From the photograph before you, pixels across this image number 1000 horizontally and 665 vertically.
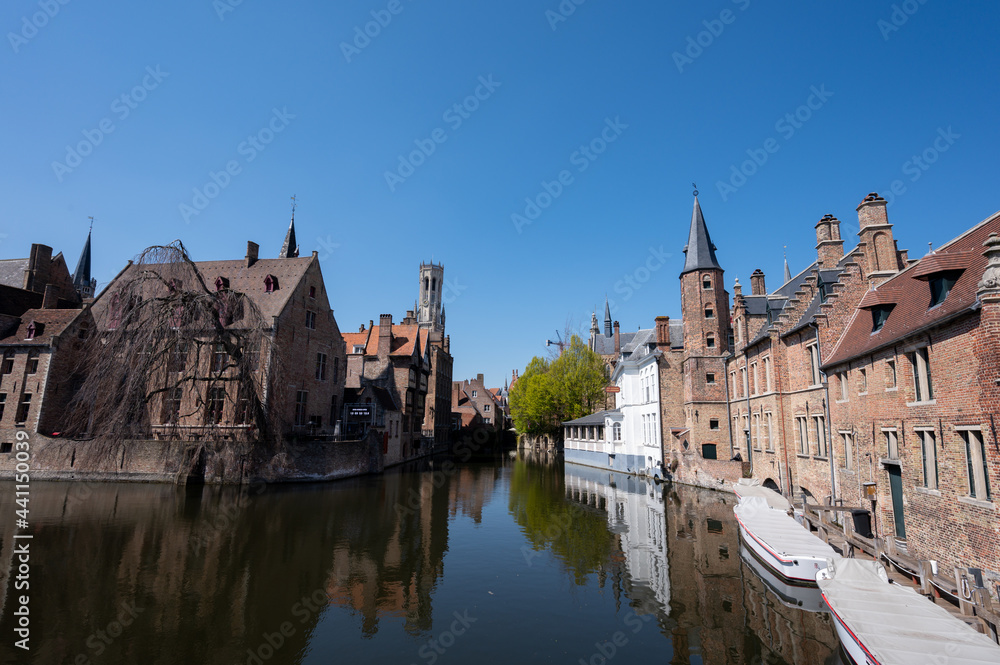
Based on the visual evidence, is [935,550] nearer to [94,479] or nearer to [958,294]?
[958,294]

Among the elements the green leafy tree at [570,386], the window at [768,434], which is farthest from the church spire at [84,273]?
the window at [768,434]

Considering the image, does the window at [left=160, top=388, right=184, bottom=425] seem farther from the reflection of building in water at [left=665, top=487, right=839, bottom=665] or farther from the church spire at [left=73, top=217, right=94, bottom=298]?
the church spire at [left=73, top=217, right=94, bottom=298]

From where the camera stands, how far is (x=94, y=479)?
96.4ft

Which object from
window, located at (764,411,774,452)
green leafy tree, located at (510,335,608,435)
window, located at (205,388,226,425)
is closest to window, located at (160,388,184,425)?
window, located at (205,388,226,425)

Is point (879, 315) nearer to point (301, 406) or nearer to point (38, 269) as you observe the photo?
point (301, 406)

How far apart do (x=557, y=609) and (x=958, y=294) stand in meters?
12.6

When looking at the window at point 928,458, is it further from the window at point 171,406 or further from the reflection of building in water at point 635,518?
the window at point 171,406

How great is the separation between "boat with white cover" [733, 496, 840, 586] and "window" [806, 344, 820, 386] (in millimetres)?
6507

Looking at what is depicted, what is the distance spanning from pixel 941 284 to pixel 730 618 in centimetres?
1055

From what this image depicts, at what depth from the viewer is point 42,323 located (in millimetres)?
34250

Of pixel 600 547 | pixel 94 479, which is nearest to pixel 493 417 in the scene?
pixel 94 479

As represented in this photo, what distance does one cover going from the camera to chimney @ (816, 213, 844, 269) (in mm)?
25000

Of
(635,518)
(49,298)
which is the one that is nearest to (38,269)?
(49,298)

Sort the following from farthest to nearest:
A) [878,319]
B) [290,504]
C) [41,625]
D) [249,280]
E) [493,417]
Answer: [493,417], [249,280], [290,504], [878,319], [41,625]
